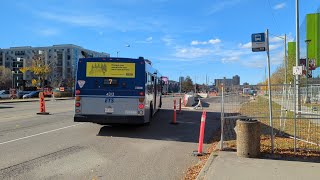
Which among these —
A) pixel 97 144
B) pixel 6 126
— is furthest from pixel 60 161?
pixel 6 126

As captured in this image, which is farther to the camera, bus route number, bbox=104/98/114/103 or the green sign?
the green sign

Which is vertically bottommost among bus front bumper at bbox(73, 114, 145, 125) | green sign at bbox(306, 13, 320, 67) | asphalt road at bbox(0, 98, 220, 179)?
asphalt road at bbox(0, 98, 220, 179)

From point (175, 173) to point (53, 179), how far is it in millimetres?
2473

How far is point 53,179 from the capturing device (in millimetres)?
6980

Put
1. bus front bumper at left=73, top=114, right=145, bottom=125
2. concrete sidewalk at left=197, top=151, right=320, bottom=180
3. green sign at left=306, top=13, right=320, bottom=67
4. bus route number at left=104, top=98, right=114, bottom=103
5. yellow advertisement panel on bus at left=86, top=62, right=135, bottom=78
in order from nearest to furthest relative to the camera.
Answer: concrete sidewalk at left=197, top=151, right=320, bottom=180 → bus front bumper at left=73, top=114, right=145, bottom=125 → bus route number at left=104, top=98, right=114, bottom=103 → yellow advertisement panel on bus at left=86, top=62, right=135, bottom=78 → green sign at left=306, top=13, right=320, bottom=67

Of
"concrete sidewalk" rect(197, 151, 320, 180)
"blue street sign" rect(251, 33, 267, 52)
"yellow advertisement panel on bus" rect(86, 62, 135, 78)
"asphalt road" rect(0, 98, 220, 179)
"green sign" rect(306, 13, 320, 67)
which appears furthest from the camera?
"green sign" rect(306, 13, 320, 67)

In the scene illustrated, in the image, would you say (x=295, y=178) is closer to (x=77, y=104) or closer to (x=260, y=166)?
(x=260, y=166)

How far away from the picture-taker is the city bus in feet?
43.6

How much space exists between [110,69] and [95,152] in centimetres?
458

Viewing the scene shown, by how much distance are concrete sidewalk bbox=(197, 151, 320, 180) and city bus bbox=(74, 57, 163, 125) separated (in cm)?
549

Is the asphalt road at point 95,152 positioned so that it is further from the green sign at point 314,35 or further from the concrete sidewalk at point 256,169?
the green sign at point 314,35

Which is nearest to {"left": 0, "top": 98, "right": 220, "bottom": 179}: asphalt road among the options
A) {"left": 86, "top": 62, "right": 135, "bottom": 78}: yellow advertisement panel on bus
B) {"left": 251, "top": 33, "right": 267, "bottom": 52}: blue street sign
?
{"left": 86, "top": 62, "right": 135, "bottom": 78}: yellow advertisement panel on bus

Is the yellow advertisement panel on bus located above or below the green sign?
below

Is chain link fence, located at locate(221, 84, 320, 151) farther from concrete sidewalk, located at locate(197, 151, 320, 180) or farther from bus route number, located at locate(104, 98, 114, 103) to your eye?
bus route number, located at locate(104, 98, 114, 103)
